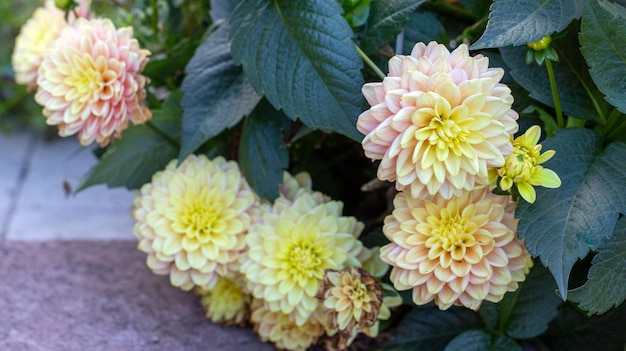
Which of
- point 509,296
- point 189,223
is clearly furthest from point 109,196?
point 509,296

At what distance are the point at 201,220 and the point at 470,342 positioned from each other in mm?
356

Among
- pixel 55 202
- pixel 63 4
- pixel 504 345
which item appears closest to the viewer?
pixel 504 345

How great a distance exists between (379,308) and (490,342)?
0.50 feet

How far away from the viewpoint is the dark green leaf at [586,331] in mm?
843

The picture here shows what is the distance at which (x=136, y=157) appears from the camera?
3.23 ft

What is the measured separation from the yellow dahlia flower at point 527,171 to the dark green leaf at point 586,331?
0.97ft

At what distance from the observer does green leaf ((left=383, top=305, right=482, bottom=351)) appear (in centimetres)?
89

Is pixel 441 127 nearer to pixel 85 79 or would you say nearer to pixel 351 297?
pixel 351 297

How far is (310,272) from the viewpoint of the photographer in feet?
2.66

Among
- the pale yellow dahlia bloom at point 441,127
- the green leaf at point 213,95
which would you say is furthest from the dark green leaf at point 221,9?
the pale yellow dahlia bloom at point 441,127

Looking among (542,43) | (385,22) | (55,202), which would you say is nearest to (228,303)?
(385,22)

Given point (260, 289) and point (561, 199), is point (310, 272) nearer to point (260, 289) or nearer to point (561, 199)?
point (260, 289)

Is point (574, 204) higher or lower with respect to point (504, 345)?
higher

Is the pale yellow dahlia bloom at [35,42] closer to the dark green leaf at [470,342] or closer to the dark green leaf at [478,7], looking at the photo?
the dark green leaf at [478,7]
